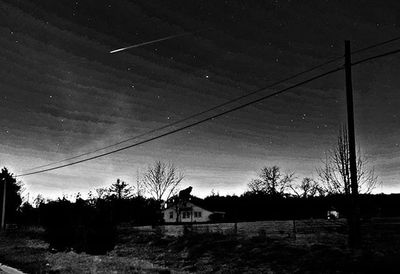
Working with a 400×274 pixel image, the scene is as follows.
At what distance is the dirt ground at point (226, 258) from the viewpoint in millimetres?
16203

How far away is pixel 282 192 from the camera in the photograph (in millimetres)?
93625

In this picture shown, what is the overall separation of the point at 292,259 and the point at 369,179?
65.7 ft

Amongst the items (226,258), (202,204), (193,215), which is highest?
(202,204)

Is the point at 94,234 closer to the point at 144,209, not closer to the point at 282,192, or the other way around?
the point at 144,209

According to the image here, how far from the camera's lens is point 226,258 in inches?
842

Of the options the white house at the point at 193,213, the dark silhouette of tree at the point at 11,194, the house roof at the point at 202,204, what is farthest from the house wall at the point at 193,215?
the dark silhouette of tree at the point at 11,194

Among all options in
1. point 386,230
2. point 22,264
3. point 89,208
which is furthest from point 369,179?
point 22,264

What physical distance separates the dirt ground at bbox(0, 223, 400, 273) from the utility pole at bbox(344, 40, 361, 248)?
613mm

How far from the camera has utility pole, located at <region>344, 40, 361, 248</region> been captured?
16.5 meters

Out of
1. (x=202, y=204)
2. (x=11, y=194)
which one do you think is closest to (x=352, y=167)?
(x=11, y=194)

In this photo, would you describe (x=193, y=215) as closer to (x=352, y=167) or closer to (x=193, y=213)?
(x=193, y=213)

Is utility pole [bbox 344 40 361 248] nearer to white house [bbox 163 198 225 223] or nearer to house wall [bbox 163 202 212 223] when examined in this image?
house wall [bbox 163 202 212 223]

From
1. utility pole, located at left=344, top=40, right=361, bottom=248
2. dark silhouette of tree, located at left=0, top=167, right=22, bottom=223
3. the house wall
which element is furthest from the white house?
utility pole, located at left=344, top=40, right=361, bottom=248

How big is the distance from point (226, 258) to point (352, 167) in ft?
26.2
